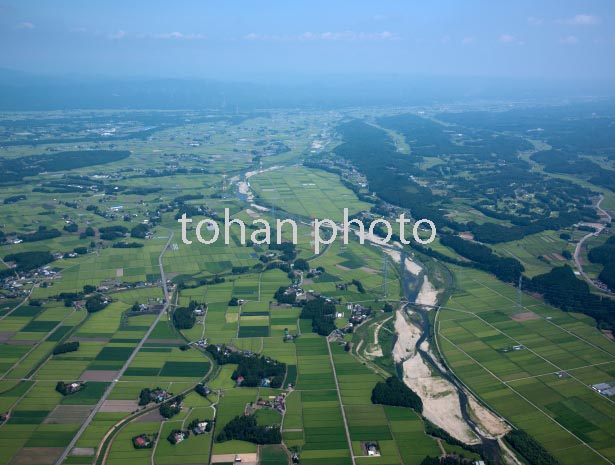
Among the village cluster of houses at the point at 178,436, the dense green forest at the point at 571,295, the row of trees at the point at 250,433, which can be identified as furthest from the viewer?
the dense green forest at the point at 571,295

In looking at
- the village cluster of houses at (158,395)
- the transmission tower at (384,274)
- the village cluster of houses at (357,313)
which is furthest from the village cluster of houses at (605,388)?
the village cluster of houses at (158,395)

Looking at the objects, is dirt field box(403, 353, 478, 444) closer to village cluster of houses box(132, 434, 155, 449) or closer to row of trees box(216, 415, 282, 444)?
row of trees box(216, 415, 282, 444)

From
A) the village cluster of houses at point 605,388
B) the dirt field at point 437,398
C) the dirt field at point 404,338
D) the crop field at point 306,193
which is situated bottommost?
the dirt field at point 437,398

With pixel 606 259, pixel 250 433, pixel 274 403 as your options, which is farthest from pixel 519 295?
pixel 250 433

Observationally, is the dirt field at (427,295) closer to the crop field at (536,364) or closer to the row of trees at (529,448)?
the crop field at (536,364)

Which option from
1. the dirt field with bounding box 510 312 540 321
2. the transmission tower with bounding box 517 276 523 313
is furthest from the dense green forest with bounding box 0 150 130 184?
the dirt field with bounding box 510 312 540 321

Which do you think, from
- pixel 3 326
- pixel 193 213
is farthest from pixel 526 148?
pixel 3 326

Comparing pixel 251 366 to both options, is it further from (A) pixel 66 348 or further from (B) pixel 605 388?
(B) pixel 605 388

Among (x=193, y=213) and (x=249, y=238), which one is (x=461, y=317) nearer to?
(x=249, y=238)
